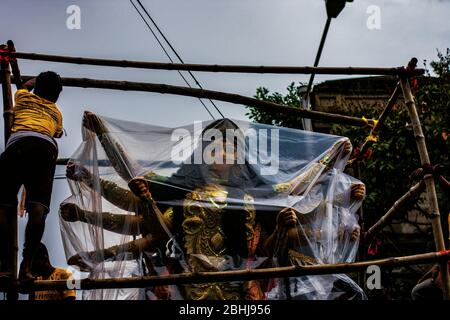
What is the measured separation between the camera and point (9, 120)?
15.3 ft

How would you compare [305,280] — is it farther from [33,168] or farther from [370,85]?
[370,85]

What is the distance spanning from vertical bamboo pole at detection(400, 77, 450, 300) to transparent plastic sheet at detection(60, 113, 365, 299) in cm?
60

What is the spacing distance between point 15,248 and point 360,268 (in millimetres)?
2279

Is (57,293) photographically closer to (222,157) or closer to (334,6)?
(222,157)

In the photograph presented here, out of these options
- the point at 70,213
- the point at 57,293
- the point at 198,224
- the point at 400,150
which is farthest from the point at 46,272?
the point at 400,150

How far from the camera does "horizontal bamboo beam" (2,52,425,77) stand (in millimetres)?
5066

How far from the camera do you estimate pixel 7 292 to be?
13.4 ft

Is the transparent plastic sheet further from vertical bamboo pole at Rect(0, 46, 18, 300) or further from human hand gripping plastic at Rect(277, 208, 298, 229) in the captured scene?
vertical bamboo pole at Rect(0, 46, 18, 300)

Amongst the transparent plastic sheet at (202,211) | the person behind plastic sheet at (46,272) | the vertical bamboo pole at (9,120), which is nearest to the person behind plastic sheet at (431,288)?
the transparent plastic sheet at (202,211)

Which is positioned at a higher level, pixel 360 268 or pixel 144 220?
pixel 144 220

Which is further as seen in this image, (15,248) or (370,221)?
(370,221)
